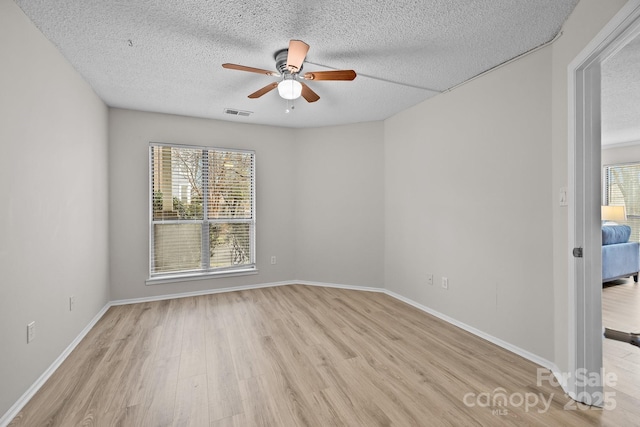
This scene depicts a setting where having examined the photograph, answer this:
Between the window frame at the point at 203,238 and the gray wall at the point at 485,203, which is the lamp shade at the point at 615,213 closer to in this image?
the gray wall at the point at 485,203

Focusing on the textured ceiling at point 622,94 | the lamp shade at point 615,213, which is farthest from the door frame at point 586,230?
the lamp shade at point 615,213

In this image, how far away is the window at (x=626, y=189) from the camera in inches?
214

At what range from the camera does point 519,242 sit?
2398mm

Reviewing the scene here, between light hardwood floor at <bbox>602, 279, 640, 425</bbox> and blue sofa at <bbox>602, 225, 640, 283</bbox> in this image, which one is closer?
light hardwood floor at <bbox>602, 279, 640, 425</bbox>

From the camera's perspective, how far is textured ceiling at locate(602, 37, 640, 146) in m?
2.51

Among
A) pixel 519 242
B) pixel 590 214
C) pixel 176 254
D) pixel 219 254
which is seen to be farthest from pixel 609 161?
pixel 176 254

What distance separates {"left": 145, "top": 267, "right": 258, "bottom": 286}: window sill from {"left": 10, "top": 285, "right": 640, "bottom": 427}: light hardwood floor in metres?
0.63

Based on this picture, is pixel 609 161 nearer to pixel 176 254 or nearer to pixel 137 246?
pixel 176 254

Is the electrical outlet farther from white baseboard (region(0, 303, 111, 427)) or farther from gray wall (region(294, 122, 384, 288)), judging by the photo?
gray wall (region(294, 122, 384, 288))

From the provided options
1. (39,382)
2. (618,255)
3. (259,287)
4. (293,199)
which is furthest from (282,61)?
(618,255)

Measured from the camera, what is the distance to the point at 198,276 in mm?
3996

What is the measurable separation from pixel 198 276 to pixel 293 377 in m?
2.53

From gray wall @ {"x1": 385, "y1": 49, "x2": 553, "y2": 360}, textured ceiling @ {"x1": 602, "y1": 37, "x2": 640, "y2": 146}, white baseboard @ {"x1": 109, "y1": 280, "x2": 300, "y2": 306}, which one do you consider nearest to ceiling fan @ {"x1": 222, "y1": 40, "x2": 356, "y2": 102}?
gray wall @ {"x1": 385, "y1": 49, "x2": 553, "y2": 360}

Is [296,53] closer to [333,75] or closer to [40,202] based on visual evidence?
[333,75]
